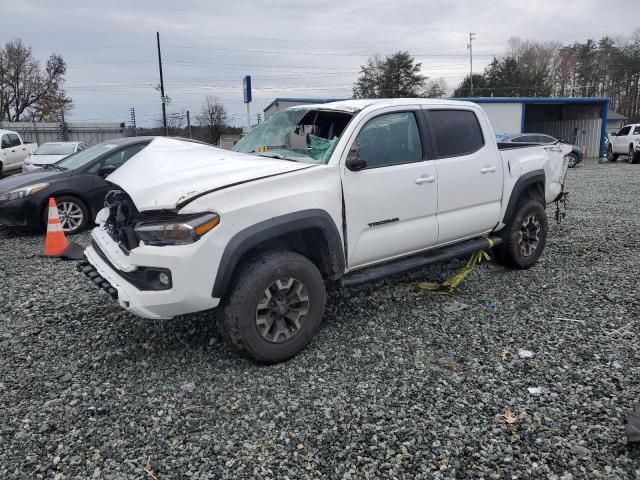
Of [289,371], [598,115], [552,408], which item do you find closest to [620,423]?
[552,408]

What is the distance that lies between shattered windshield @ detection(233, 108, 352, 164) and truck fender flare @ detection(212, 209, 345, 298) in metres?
Result: 0.55

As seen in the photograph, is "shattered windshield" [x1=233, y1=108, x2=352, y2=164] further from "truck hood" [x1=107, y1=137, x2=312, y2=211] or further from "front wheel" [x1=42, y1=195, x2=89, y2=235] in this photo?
"front wheel" [x1=42, y1=195, x2=89, y2=235]

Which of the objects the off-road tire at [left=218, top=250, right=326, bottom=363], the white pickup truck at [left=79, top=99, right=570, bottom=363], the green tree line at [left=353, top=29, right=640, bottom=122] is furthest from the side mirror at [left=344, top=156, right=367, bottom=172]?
the green tree line at [left=353, top=29, right=640, bottom=122]

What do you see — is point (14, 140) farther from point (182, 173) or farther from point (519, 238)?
point (519, 238)

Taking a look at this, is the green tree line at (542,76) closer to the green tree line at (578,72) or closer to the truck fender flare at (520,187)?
the green tree line at (578,72)

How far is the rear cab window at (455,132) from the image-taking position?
15.4 ft

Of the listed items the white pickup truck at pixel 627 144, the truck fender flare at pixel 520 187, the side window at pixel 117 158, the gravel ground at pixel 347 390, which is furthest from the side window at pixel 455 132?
the white pickup truck at pixel 627 144

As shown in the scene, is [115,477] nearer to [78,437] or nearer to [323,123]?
[78,437]

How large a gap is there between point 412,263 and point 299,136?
1.49 metres

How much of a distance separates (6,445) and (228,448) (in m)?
1.25

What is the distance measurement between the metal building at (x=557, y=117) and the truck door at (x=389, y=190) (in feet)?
82.4

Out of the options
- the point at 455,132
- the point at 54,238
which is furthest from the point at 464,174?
the point at 54,238

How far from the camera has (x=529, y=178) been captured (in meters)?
5.58

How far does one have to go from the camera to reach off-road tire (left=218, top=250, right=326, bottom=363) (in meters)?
Answer: 3.41
